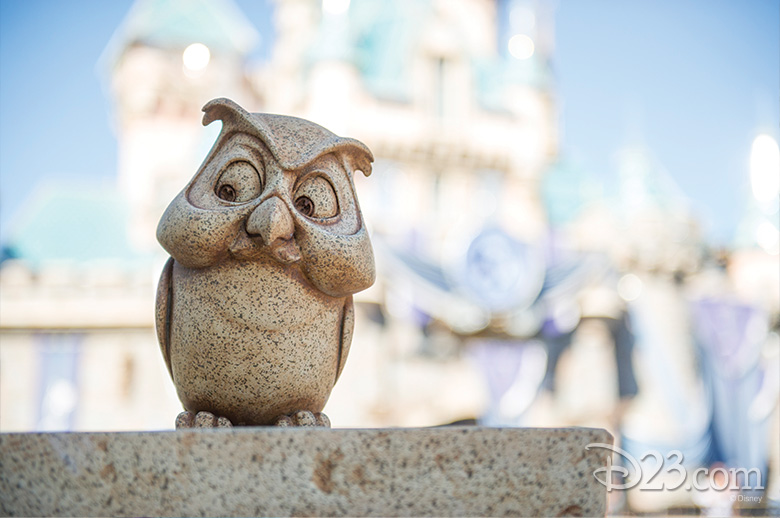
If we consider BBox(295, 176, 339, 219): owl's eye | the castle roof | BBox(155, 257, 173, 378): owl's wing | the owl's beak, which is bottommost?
BBox(155, 257, 173, 378): owl's wing

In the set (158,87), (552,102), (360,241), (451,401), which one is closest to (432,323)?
(451,401)

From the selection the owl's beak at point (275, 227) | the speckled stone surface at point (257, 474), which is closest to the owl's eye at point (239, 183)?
the owl's beak at point (275, 227)

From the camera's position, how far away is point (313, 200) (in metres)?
2.74

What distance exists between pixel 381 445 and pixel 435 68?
1501 centimetres

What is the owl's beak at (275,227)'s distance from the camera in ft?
8.14

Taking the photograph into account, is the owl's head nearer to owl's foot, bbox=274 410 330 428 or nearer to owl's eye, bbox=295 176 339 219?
owl's eye, bbox=295 176 339 219

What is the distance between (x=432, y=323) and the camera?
41.6 ft

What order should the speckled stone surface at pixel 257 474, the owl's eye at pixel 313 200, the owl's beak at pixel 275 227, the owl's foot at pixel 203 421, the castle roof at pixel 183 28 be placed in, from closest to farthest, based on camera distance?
the speckled stone surface at pixel 257 474
the owl's beak at pixel 275 227
the owl's foot at pixel 203 421
the owl's eye at pixel 313 200
the castle roof at pixel 183 28

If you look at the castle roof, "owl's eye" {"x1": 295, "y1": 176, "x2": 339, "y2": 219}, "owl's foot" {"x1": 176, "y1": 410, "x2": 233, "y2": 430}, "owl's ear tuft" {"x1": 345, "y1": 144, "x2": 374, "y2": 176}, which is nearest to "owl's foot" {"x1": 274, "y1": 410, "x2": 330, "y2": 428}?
"owl's foot" {"x1": 176, "y1": 410, "x2": 233, "y2": 430}

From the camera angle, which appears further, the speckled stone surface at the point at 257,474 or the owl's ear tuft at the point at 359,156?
the owl's ear tuft at the point at 359,156

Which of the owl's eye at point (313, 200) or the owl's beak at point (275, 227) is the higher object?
the owl's eye at point (313, 200)

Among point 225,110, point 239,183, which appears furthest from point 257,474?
point 225,110

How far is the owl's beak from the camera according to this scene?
2.48m

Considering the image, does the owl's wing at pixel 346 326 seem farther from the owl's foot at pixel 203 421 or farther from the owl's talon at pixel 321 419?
the owl's foot at pixel 203 421
